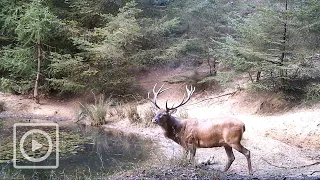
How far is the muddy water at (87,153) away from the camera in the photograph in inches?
270

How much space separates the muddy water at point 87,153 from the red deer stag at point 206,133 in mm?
946

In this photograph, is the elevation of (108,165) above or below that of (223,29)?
below

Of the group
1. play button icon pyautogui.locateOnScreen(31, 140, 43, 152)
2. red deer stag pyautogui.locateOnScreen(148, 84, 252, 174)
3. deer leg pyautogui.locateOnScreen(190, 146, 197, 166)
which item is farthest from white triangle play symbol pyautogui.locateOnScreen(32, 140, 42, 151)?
deer leg pyautogui.locateOnScreen(190, 146, 197, 166)

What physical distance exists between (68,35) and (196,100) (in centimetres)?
588

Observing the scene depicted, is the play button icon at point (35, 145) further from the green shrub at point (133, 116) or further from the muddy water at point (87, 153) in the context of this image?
the green shrub at point (133, 116)

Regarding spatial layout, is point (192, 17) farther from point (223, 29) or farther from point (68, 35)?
point (68, 35)

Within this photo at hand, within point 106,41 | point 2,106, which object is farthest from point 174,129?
point 2,106

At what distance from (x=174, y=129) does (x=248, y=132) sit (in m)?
3.44

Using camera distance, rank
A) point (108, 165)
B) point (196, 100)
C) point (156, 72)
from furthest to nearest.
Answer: point (156, 72) → point (196, 100) → point (108, 165)

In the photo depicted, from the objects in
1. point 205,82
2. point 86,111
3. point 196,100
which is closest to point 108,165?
point 86,111

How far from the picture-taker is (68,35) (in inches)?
638

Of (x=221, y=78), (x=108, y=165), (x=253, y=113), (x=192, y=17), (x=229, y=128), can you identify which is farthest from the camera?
(x=192, y=17)

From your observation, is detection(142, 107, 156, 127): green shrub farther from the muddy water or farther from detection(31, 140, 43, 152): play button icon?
detection(31, 140, 43, 152): play button icon

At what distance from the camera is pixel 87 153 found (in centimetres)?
880
